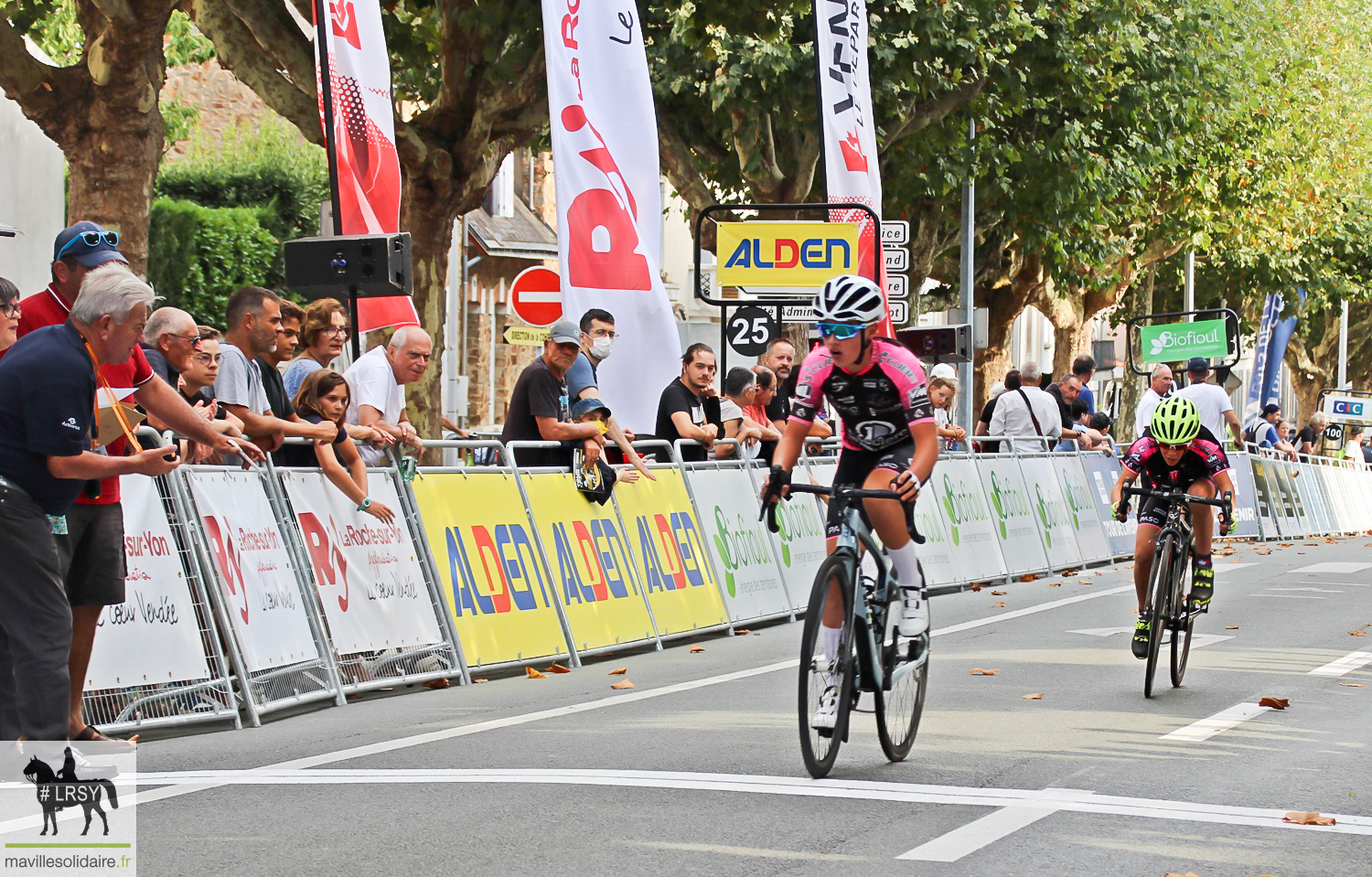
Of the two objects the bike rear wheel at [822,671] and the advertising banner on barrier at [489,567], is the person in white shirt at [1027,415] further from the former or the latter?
the bike rear wheel at [822,671]

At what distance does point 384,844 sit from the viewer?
20.2 ft

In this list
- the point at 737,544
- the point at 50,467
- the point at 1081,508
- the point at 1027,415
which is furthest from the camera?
the point at 1081,508

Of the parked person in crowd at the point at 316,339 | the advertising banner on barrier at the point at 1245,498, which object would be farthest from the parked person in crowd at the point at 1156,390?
the advertising banner on barrier at the point at 1245,498

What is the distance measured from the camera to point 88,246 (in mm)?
→ 7461

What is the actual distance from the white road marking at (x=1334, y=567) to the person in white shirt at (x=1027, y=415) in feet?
9.83

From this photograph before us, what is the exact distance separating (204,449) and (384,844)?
3.97 meters

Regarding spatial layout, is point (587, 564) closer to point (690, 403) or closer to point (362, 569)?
point (362, 569)

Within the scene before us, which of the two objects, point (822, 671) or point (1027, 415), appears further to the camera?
point (1027, 415)

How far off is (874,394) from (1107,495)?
608 inches

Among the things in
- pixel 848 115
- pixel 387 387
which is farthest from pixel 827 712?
pixel 848 115

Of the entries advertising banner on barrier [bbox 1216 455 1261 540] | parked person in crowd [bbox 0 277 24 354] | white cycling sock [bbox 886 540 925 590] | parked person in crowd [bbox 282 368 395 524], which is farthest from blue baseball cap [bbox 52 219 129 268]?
advertising banner on barrier [bbox 1216 455 1261 540]

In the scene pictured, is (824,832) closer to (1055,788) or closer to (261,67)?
(1055,788)

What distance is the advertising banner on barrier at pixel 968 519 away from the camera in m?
18.1

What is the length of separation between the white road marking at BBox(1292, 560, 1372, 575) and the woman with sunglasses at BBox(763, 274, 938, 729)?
43.9 feet
